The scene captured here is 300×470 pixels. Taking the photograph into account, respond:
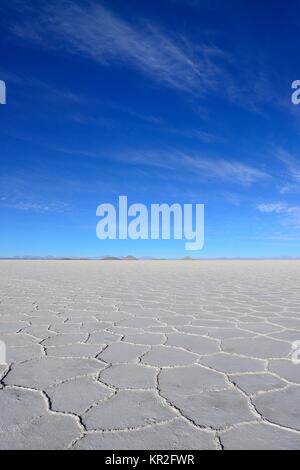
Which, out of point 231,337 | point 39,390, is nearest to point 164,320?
point 231,337

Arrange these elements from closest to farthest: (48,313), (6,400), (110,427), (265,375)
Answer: (110,427) < (6,400) < (265,375) < (48,313)

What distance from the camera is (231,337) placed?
2635 millimetres

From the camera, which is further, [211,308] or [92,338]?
[211,308]

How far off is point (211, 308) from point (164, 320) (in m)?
0.86

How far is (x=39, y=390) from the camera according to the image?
1647mm

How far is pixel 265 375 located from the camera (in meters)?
1.84

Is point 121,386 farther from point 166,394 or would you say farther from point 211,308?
point 211,308
